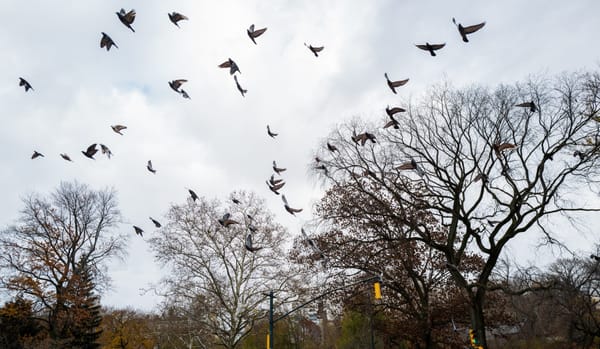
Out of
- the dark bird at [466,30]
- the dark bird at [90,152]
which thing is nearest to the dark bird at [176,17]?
the dark bird at [90,152]

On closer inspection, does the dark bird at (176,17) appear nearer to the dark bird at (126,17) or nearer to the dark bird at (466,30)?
the dark bird at (126,17)

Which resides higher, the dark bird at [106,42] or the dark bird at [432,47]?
the dark bird at [106,42]

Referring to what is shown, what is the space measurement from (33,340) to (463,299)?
26.7m

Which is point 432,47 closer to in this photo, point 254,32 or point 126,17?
point 254,32

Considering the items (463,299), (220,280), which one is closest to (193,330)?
(220,280)

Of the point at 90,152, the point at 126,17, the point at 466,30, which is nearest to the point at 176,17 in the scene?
the point at 126,17

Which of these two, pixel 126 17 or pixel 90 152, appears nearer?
pixel 126 17

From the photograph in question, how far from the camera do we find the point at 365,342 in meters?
39.6

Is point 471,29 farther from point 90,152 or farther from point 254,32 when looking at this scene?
point 90,152

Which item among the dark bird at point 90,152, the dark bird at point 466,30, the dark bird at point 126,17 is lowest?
the dark bird at point 90,152

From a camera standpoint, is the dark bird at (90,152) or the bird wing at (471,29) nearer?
the bird wing at (471,29)

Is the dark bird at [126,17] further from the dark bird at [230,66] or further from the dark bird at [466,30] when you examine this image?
the dark bird at [466,30]

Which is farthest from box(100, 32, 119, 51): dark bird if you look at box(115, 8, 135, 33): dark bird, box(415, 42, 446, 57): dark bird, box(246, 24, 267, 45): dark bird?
box(415, 42, 446, 57): dark bird

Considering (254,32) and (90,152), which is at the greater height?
(254,32)
